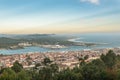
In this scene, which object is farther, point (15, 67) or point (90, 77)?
point (15, 67)

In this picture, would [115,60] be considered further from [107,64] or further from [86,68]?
[86,68]

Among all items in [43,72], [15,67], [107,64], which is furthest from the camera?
[107,64]

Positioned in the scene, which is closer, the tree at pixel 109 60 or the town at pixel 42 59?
the tree at pixel 109 60

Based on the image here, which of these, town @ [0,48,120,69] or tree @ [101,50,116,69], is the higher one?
tree @ [101,50,116,69]

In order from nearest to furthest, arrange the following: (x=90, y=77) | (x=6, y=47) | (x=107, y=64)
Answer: (x=90, y=77) < (x=107, y=64) < (x=6, y=47)

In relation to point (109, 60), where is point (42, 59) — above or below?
below

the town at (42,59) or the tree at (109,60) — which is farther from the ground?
the tree at (109,60)

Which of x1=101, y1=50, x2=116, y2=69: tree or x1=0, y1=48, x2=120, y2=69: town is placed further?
x1=0, y1=48, x2=120, y2=69: town

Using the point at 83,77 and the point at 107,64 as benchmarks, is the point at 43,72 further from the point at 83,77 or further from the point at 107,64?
the point at 107,64

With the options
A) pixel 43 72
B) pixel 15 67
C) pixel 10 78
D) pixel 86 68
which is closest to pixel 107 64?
pixel 86 68

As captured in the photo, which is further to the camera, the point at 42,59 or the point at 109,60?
the point at 42,59
